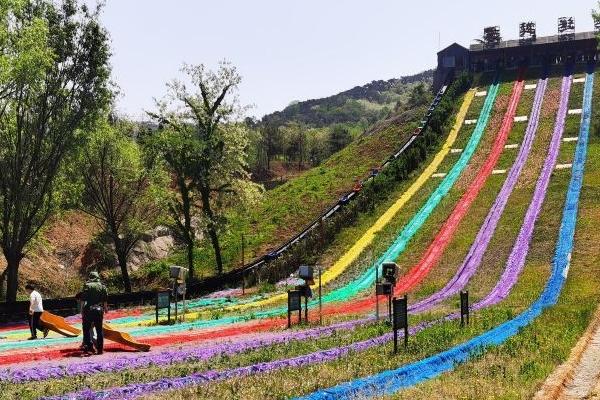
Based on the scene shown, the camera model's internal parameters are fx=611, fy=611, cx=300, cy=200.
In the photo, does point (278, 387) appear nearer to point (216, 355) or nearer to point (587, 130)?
point (216, 355)

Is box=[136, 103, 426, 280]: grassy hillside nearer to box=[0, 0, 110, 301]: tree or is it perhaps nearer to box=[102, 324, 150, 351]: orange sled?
box=[0, 0, 110, 301]: tree

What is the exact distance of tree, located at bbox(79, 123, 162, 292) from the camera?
1775 inches

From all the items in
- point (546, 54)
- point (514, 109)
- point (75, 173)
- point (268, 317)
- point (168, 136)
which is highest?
point (546, 54)

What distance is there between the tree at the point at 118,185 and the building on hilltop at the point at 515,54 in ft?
201

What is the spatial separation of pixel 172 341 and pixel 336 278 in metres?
20.3

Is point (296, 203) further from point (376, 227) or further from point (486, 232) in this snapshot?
point (486, 232)

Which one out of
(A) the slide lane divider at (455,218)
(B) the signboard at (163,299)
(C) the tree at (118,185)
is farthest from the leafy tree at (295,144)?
(B) the signboard at (163,299)

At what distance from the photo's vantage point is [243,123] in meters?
51.2

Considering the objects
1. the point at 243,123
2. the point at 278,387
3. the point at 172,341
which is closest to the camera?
the point at 278,387

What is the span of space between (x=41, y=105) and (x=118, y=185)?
1200 centimetres

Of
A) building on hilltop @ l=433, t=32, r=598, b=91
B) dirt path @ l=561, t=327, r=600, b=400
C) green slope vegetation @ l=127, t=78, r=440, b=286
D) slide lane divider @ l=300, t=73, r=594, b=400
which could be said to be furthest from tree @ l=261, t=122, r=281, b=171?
dirt path @ l=561, t=327, r=600, b=400

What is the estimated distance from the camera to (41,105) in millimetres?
35750

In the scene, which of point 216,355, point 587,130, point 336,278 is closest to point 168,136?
point 336,278

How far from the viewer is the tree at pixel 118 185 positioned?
4509 centimetres
